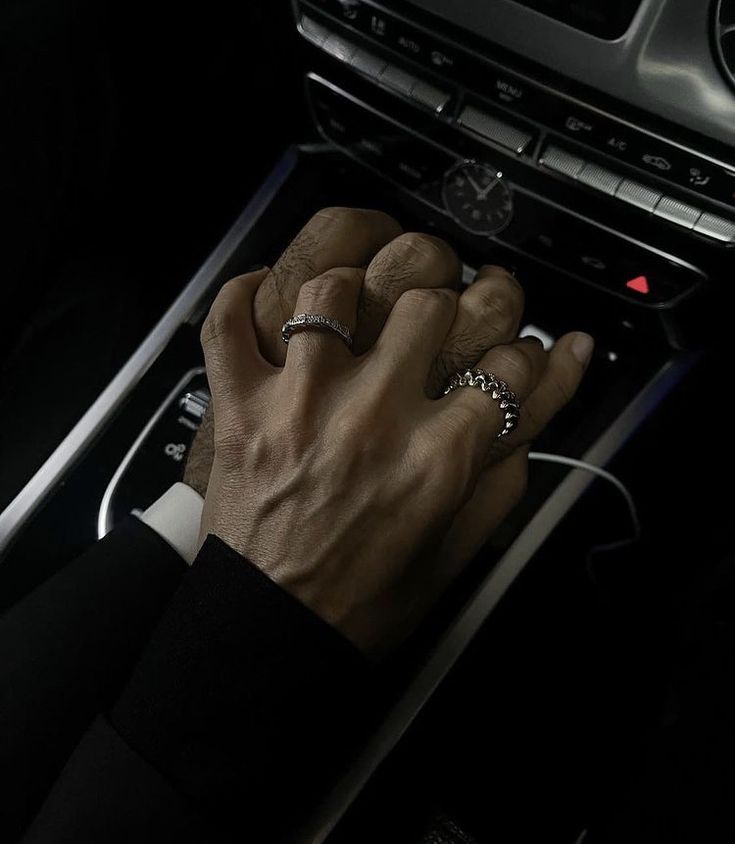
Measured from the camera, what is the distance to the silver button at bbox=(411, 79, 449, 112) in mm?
639

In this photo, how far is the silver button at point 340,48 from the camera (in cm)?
66

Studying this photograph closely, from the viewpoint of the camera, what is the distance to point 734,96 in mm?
511

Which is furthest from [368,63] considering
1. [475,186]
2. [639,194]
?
[639,194]

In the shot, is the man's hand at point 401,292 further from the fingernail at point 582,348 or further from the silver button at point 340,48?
the silver button at point 340,48

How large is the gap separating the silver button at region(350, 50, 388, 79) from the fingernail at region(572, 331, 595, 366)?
0.93 ft

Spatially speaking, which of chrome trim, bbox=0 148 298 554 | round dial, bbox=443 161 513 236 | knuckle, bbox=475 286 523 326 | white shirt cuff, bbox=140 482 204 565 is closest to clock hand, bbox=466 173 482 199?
round dial, bbox=443 161 513 236

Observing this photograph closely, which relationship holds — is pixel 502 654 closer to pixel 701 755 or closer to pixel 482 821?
pixel 482 821

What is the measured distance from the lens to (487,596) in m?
0.72

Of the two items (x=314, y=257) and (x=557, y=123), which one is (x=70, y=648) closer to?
(x=314, y=257)

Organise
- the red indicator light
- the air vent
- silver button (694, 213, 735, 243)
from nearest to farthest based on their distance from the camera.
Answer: the air vent, silver button (694, 213, 735, 243), the red indicator light

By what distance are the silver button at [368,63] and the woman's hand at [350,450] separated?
6.8 inches

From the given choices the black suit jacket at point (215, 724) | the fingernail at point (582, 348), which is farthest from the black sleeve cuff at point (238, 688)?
Answer: the fingernail at point (582, 348)

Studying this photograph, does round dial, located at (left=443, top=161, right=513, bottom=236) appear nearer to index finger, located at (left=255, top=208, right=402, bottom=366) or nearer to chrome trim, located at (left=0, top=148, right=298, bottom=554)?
index finger, located at (left=255, top=208, right=402, bottom=366)

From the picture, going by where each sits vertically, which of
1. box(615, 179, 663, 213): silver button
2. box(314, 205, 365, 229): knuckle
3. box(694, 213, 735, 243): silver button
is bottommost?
box(314, 205, 365, 229): knuckle
